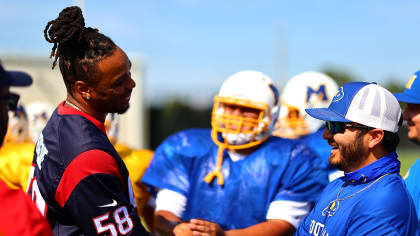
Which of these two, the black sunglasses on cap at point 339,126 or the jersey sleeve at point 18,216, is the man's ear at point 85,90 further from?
the black sunglasses on cap at point 339,126

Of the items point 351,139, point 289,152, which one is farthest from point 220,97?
point 351,139

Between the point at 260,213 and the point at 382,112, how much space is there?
113cm

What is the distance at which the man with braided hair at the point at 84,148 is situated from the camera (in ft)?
6.60

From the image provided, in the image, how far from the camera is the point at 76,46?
2.26 meters

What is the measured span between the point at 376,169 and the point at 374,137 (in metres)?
0.16

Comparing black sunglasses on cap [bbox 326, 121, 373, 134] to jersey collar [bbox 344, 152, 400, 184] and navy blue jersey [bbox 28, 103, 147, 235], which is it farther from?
navy blue jersey [bbox 28, 103, 147, 235]

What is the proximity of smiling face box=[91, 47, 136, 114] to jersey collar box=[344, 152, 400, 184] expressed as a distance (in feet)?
3.82

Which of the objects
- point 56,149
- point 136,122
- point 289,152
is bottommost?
point 136,122

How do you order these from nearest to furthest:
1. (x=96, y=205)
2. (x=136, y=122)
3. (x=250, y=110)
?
(x=96, y=205) < (x=250, y=110) < (x=136, y=122)

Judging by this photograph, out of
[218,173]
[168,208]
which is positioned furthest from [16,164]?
[218,173]

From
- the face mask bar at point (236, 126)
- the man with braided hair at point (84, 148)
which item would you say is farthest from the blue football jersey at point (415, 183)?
the man with braided hair at point (84, 148)

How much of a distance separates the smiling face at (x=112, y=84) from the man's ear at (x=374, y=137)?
1172 millimetres

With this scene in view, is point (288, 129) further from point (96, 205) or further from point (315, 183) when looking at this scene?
point (96, 205)

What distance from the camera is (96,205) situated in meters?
2.00
